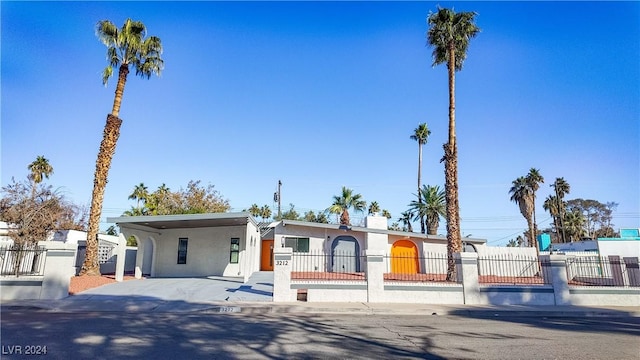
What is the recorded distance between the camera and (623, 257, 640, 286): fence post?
50.9ft

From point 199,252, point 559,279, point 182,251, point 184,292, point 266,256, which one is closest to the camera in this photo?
point 559,279

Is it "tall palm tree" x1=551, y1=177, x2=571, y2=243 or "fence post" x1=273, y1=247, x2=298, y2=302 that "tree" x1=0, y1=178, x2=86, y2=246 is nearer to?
"fence post" x1=273, y1=247, x2=298, y2=302

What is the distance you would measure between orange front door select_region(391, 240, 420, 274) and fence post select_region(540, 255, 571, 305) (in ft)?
36.7

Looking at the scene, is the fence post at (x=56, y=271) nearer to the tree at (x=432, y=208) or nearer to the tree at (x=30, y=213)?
the tree at (x=30, y=213)

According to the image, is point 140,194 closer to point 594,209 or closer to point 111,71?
point 111,71

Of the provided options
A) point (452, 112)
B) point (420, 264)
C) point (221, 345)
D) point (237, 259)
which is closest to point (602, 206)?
point (420, 264)

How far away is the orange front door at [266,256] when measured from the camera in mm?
29520

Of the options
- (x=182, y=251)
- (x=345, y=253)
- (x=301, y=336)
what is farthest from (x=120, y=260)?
(x=301, y=336)

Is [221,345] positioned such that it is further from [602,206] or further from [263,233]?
[602,206]

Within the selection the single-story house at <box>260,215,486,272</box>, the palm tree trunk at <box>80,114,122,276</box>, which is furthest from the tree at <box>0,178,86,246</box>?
the single-story house at <box>260,215,486,272</box>

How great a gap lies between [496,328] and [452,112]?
39.3 ft

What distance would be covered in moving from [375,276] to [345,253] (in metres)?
10.2

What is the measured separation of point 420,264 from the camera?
26125 millimetres

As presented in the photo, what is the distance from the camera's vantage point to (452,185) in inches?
712
